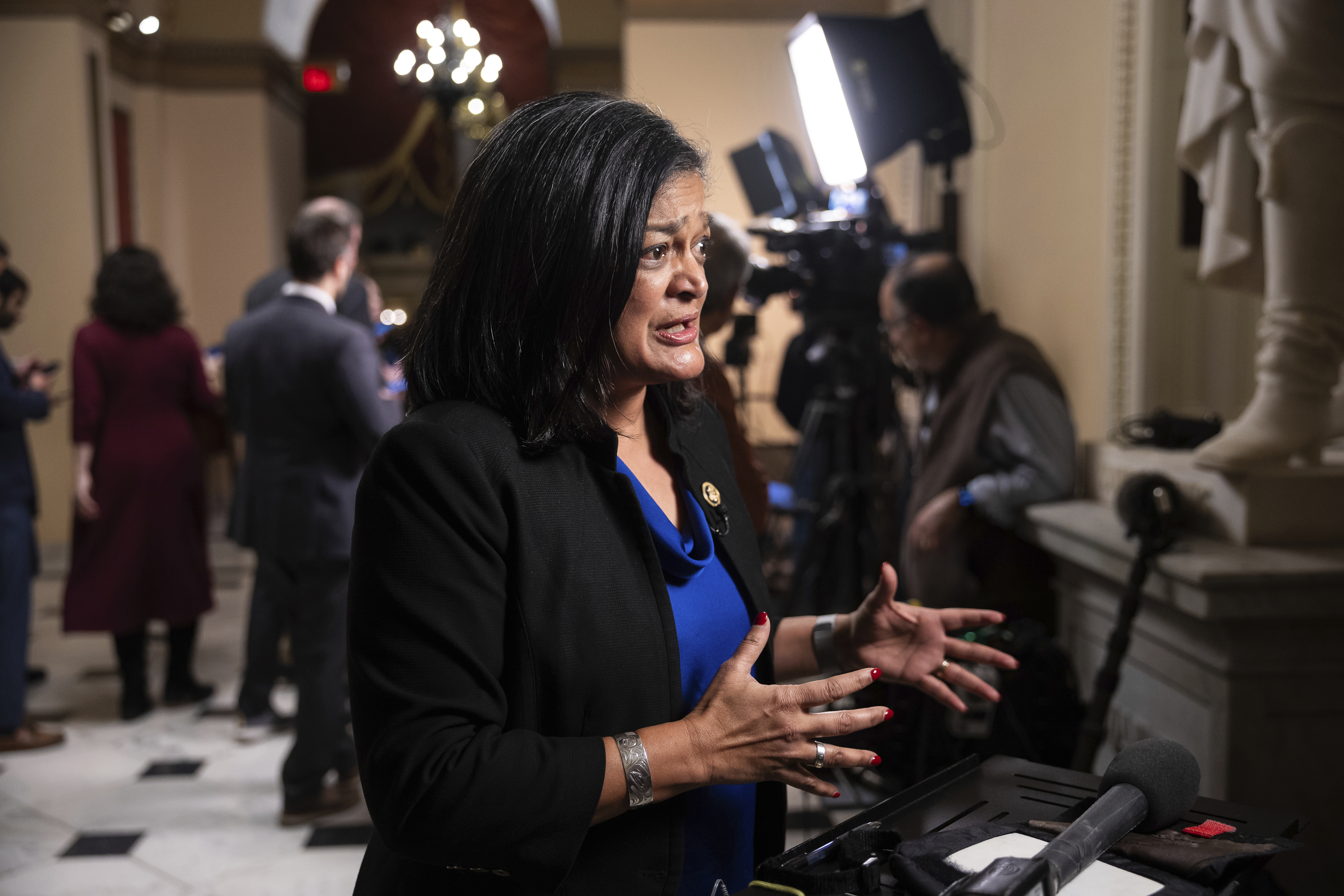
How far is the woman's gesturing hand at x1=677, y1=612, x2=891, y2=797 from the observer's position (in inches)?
40.1

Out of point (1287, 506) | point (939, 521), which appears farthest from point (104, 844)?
point (1287, 506)

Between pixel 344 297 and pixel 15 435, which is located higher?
pixel 344 297

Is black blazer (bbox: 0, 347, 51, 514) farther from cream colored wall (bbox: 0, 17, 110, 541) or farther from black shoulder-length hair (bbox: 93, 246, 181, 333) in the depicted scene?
cream colored wall (bbox: 0, 17, 110, 541)

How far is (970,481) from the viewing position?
10.4 feet

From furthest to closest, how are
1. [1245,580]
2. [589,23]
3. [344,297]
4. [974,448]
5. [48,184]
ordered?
[589,23]
[48,184]
[344,297]
[974,448]
[1245,580]

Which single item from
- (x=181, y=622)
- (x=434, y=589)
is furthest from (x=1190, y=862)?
(x=181, y=622)

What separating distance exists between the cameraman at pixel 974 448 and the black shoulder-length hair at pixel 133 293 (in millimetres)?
2452

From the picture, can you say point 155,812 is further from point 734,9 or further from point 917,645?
point 734,9

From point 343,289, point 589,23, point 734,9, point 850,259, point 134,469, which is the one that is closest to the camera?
point 343,289

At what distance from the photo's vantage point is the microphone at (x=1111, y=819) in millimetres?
810

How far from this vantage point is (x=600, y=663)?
1.08 meters

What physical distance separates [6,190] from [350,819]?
18.6 ft

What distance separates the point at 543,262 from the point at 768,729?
19.1 inches

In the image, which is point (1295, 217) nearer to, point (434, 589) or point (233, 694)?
point (434, 589)
